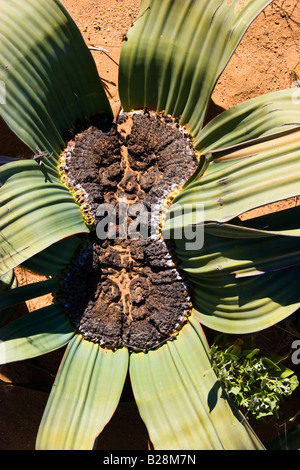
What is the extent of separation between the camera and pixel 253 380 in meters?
1.85

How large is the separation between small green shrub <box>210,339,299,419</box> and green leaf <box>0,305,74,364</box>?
0.66 metres

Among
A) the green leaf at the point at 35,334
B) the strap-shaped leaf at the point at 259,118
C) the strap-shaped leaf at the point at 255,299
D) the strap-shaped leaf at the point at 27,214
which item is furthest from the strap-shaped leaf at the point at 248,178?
the green leaf at the point at 35,334

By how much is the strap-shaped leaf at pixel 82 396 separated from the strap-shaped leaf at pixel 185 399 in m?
0.09

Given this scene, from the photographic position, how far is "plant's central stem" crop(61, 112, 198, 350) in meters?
1.93

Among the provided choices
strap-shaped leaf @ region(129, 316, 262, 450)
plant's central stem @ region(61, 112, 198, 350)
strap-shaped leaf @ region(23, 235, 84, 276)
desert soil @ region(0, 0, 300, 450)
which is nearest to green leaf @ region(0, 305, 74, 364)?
plant's central stem @ region(61, 112, 198, 350)

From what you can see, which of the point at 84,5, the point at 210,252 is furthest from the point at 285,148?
the point at 84,5

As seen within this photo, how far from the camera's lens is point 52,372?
2.22 m

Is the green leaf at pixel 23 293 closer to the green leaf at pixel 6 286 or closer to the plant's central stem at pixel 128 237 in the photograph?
the plant's central stem at pixel 128 237

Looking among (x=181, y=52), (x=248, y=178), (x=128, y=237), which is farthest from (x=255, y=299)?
(x=181, y=52)

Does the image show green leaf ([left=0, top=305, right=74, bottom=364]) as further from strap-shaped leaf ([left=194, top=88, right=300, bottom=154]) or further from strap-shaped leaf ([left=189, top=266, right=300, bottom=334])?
strap-shaped leaf ([left=194, top=88, right=300, bottom=154])

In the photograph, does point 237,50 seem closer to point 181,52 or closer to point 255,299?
point 181,52

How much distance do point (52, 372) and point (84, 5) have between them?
2.00 metres

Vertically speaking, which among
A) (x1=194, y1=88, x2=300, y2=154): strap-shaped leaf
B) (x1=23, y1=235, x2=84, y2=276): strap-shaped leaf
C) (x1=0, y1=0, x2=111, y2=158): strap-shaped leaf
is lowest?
(x1=23, y1=235, x2=84, y2=276): strap-shaped leaf

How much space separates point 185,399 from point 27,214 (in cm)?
101
